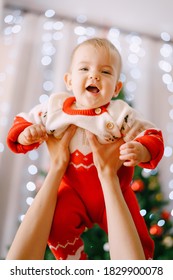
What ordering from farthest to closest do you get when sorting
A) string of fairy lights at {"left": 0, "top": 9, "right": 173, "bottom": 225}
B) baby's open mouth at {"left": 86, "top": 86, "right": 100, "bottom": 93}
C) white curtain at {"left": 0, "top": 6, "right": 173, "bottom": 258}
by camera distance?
string of fairy lights at {"left": 0, "top": 9, "right": 173, "bottom": 225} → white curtain at {"left": 0, "top": 6, "right": 173, "bottom": 258} → baby's open mouth at {"left": 86, "top": 86, "right": 100, "bottom": 93}

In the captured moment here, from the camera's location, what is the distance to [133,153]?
0.68 meters

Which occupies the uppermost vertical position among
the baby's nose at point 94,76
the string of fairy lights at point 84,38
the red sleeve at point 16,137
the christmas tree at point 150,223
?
the string of fairy lights at point 84,38

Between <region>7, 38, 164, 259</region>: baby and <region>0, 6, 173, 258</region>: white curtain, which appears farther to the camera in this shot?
<region>0, 6, 173, 258</region>: white curtain

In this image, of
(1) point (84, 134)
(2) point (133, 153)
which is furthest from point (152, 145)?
(1) point (84, 134)

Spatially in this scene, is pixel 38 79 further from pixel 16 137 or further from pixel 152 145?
pixel 152 145

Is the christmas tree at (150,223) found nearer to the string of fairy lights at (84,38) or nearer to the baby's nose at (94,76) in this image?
the string of fairy lights at (84,38)

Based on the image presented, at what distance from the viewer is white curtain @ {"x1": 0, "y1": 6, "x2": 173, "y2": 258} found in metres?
1.68

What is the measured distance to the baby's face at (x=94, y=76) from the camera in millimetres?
775

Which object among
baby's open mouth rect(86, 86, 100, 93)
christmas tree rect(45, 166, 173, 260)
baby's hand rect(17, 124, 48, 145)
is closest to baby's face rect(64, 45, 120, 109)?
baby's open mouth rect(86, 86, 100, 93)

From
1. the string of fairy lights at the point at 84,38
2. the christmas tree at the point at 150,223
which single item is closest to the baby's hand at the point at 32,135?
the christmas tree at the point at 150,223

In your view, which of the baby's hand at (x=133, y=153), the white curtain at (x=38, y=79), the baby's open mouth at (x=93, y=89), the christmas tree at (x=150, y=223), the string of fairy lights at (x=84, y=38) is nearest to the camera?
the baby's hand at (x=133, y=153)

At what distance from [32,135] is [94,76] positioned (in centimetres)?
20

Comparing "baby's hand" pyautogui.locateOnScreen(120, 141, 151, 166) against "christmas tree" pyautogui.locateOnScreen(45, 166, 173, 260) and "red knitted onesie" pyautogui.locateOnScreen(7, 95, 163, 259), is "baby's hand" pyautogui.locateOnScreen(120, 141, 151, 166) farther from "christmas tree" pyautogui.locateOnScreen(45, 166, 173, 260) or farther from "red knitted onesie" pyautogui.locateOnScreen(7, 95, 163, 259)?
"christmas tree" pyautogui.locateOnScreen(45, 166, 173, 260)
